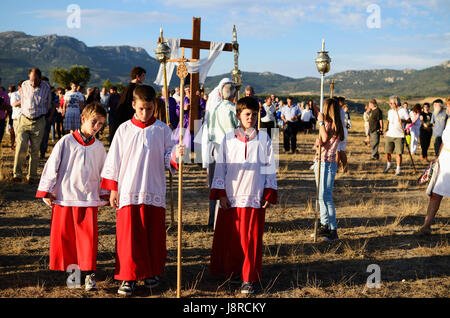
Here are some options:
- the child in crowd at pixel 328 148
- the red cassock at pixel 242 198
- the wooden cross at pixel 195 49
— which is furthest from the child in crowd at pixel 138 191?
the wooden cross at pixel 195 49

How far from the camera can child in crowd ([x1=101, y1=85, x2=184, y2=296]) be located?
4371 mm

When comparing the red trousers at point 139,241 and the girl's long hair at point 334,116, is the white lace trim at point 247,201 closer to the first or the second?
the red trousers at point 139,241

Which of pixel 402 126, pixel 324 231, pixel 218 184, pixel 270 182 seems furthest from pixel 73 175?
pixel 402 126

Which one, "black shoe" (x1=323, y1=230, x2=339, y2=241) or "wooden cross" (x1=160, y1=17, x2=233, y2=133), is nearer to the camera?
"black shoe" (x1=323, y1=230, x2=339, y2=241)

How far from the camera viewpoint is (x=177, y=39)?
12664 millimetres

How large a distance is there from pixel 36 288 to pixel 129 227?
1.20 meters

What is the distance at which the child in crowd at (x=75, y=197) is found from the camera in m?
4.50

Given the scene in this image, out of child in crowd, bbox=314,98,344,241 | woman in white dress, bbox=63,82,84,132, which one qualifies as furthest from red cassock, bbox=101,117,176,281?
woman in white dress, bbox=63,82,84,132

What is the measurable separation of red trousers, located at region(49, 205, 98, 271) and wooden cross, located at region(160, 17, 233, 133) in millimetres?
7780

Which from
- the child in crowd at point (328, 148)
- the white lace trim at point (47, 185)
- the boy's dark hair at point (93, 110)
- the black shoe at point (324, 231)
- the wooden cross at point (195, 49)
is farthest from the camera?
the wooden cross at point (195, 49)

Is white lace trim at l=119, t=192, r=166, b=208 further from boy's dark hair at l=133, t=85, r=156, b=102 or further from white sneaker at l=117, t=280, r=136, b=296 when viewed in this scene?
boy's dark hair at l=133, t=85, r=156, b=102

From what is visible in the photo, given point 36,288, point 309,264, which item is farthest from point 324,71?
point 36,288
